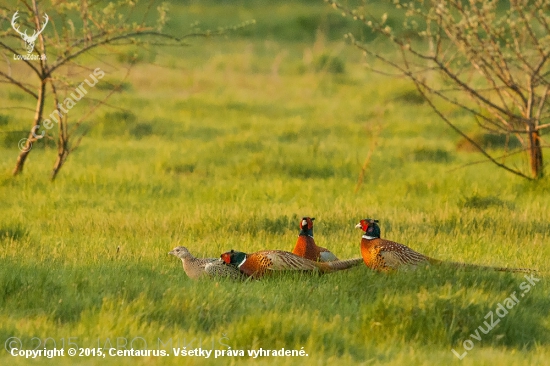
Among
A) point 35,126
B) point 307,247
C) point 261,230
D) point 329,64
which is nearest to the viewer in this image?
point 307,247

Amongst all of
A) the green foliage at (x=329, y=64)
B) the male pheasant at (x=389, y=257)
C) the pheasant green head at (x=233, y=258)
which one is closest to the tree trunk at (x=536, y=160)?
the male pheasant at (x=389, y=257)

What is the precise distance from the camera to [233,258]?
23.3 ft

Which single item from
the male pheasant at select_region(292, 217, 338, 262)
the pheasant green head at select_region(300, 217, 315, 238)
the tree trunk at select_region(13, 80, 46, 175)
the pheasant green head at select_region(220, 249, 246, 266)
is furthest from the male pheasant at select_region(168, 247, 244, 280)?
the tree trunk at select_region(13, 80, 46, 175)

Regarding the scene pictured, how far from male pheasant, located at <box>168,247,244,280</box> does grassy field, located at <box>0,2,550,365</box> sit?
14cm

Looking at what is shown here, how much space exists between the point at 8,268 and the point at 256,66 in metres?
21.8

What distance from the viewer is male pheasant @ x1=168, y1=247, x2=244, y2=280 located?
278 inches

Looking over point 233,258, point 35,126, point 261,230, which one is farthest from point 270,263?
point 35,126

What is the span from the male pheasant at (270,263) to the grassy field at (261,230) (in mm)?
98

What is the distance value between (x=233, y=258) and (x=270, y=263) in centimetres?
30

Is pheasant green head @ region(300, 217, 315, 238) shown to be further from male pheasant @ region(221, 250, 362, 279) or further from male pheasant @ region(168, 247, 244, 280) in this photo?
male pheasant @ region(168, 247, 244, 280)

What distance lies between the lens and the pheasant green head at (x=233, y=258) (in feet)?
23.2

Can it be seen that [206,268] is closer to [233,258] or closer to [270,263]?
[233,258]

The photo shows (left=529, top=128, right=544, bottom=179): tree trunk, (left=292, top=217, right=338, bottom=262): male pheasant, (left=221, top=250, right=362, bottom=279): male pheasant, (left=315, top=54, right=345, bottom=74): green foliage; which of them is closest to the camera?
(left=221, top=250, right=362, bottom=279): male pheasant

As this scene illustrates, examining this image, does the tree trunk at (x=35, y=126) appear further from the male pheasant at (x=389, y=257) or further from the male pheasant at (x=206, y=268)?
the male pheasant at (x=389, y=257)
